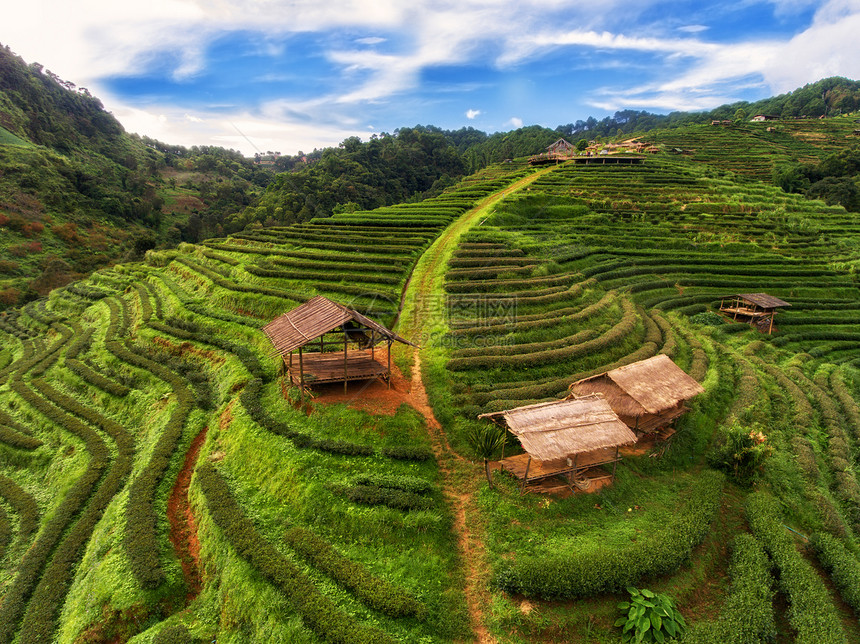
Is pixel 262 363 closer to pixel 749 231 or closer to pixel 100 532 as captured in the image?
pixel 100 532

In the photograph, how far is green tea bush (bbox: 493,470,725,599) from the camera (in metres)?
12.1

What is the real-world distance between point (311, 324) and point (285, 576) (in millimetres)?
10359

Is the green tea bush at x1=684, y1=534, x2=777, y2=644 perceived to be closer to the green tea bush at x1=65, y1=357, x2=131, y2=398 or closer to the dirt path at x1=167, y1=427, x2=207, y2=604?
the dirt path at x1=167, y1=427, x2=207, y2=604

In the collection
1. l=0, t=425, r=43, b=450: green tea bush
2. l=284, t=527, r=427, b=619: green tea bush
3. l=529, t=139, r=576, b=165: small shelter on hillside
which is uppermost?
l=529, t=139, r=576, b=165: small shelter on hillside

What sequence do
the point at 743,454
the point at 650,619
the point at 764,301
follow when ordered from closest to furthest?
1. the point at 650,619
2. the point at 743,454
3. the point at 764,301

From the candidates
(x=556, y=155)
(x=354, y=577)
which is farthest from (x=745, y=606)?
(x=556, y=155)

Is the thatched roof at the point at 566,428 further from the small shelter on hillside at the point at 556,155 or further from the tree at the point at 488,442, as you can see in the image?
the small shelter on hillside at the point at 556,155

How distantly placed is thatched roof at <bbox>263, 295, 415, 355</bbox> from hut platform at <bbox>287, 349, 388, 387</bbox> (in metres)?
1.63

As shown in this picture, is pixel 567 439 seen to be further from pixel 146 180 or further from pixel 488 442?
pixel 146 180

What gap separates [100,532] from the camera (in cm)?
1697

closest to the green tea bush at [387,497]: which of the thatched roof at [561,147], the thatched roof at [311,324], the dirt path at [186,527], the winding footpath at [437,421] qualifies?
the winding footpath at [437,421]

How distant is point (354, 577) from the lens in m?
12.5

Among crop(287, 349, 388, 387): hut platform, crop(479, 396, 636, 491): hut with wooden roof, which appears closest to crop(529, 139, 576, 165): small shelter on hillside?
crop(287, 349, 388, 387): hut platform

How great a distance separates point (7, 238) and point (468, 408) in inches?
3081
